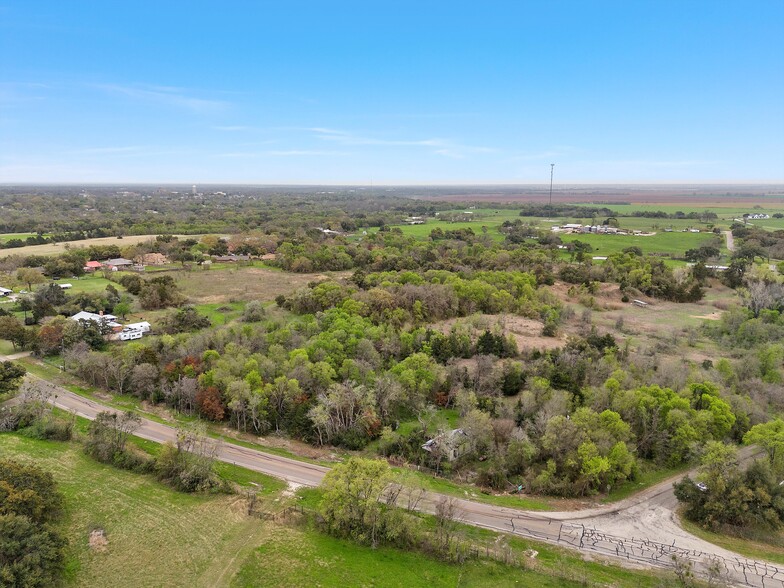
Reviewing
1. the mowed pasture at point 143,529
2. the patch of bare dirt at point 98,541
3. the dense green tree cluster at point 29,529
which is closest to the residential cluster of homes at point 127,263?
the mowed pasture at point 143,529

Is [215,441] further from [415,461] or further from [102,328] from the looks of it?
[102,328]

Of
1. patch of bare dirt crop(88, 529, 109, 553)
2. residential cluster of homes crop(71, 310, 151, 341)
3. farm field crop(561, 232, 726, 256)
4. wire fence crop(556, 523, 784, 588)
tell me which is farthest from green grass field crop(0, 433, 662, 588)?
farm field crop(561, 232, 726, 256)

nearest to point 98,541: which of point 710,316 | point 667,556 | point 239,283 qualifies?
point 667,556

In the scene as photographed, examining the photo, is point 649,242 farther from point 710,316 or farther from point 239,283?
point 239,283

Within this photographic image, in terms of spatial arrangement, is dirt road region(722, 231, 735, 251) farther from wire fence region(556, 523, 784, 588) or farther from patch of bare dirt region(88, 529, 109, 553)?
patch of bare dirt region(88, 529, 109, 553)

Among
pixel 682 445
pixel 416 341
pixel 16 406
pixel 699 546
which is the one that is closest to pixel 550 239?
pixel 416 341

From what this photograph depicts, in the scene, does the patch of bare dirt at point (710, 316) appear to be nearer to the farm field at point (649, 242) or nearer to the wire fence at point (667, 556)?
the farm field at point (649, 242)
